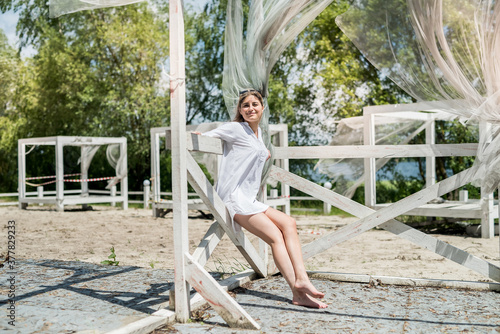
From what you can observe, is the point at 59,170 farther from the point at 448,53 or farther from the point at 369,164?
the point at 448,53

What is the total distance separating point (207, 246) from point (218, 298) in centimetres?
62

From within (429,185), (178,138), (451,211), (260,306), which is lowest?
(260,306)

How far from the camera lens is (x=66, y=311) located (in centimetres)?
364

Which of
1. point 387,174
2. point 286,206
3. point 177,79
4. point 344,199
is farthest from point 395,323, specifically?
point 387,174

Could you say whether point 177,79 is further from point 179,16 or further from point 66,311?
point 66,311

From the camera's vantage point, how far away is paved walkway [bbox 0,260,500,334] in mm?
3332

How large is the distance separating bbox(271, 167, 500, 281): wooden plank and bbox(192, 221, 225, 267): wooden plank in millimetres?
930

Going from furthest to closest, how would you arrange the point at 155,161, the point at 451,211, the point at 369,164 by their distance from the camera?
the point at 155,161 → the point at 369,164 → the point at 451,211

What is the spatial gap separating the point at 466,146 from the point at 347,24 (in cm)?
140

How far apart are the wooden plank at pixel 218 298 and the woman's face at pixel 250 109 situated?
48.2 inches

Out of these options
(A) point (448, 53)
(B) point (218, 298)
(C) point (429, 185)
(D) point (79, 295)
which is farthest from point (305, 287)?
(C) point (429, 185)

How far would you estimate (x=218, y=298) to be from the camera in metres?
3.42

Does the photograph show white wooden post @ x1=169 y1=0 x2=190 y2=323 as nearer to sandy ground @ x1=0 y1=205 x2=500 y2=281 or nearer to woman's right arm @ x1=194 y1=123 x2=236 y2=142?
woman's right arm @ x1=194 y1=123 x2=236 y2=142

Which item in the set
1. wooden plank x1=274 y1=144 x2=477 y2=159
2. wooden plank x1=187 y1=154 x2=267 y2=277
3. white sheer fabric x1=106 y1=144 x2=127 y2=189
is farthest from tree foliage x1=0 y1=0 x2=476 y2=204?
wooden plank x1=187 y1=154 x2=267 y2=277
